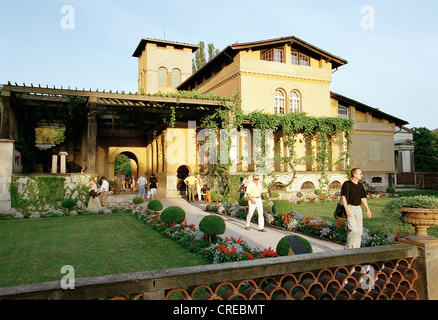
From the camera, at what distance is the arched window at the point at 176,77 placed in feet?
104

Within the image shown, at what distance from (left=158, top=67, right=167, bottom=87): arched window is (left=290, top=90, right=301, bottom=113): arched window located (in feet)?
46.9

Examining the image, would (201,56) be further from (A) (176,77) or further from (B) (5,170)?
(B) (5,170)

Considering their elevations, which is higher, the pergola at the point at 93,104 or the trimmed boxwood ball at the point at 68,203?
the pergola at the point at 93,104

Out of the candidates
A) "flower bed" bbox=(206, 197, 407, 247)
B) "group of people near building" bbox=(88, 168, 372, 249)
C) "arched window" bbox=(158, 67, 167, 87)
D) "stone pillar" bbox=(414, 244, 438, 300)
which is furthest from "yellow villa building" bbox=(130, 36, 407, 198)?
"stone pillar" bbox=(414, 244, 438, 300)

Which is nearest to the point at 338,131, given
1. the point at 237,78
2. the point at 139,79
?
the point at 237,78

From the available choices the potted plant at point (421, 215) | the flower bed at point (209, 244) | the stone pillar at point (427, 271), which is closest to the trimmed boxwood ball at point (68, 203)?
the flower bed at point (209, 244)

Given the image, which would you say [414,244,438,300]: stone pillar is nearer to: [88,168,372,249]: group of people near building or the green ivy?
[88,168,372,249]: group of people near building

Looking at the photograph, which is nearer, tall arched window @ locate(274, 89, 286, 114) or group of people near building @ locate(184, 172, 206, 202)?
group of people near building @ locate(184, 172, 206, 202)

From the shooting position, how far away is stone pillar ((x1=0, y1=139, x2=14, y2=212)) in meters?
13.2

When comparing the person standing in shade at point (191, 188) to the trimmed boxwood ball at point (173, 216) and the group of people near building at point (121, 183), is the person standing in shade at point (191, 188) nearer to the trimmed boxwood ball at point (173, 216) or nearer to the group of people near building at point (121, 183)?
the trimmed boxwood ball at point (173, 216)

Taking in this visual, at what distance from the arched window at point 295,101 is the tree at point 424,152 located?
2253 centimetres

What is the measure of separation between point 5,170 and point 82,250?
26.8ft

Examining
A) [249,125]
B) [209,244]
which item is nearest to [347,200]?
[209,244]
